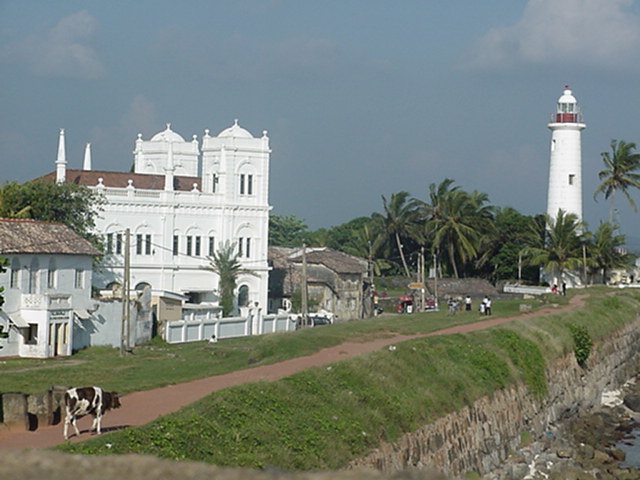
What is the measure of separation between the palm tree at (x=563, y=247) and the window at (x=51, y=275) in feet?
135

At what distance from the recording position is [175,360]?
3809 cm

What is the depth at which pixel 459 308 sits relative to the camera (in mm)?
62500

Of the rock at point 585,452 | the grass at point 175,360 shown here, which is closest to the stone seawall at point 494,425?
the rock at point 585,452

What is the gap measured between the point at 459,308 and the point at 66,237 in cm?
2465

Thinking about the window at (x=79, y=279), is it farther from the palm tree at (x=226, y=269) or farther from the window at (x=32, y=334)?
the palm tree at (x=226, y=269)

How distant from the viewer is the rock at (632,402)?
4347 centimetres

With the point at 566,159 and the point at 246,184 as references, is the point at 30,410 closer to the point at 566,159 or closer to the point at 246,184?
the point at 246,184

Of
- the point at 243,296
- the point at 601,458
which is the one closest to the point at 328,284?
the point at 243,296

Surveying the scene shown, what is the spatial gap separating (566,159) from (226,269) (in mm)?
25149

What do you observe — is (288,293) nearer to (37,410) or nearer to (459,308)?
(459,308)

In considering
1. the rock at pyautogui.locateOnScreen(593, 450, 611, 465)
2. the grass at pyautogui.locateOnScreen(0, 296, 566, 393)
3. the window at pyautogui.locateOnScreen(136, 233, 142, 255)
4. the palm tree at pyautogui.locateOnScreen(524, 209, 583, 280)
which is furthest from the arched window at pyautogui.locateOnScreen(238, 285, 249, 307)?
the rock at pyautogui.locateOnScreen(593, 450, 611, 465)

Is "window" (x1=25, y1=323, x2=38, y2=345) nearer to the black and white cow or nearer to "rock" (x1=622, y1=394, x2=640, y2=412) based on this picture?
"rock" (x1=622, y1=394, x2=640, y2=412)

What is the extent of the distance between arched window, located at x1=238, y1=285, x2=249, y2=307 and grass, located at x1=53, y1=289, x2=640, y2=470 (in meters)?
33.3

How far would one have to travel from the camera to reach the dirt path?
61.0 ft
